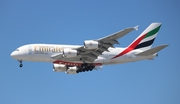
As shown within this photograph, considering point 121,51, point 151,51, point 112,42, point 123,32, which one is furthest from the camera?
point 121,51

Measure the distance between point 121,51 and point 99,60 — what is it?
3458 millimetres

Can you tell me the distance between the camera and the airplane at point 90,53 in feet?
152

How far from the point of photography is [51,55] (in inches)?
1896

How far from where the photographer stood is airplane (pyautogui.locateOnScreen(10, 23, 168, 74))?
46.2 meters

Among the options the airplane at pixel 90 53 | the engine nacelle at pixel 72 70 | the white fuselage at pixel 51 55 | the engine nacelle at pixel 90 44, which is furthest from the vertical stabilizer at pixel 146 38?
the engine nacelle at pixel 72 70

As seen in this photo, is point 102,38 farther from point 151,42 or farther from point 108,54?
point 151,42

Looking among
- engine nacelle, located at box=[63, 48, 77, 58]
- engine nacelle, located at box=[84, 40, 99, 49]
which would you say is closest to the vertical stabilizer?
engine nacelle, located at box=[84, 40, 99, 49]

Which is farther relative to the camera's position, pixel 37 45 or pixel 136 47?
pixel 136 47

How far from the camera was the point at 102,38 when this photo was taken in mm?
45031

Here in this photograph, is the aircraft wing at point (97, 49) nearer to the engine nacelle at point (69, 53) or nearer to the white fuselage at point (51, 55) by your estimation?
the engine nacelle at point (69, 53)

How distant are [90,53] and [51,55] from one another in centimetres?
514

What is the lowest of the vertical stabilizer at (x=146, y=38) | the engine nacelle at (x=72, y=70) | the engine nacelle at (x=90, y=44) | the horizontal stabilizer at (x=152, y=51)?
the engine nacelle at (x=72, y=70)

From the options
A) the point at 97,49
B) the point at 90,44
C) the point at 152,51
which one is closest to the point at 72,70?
the point at 97,49

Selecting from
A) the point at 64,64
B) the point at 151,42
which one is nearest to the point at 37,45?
the point at 64,64
